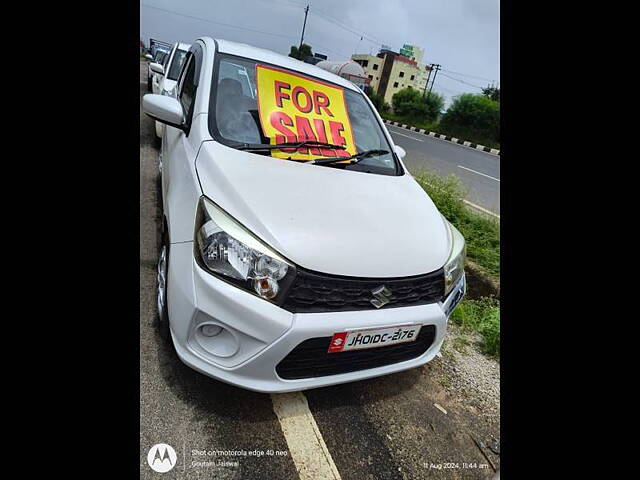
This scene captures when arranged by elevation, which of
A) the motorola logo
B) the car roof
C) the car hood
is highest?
the car roof

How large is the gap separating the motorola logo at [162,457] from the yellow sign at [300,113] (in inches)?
54.7

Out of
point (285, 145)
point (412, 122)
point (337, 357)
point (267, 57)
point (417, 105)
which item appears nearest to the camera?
point (337, 357)

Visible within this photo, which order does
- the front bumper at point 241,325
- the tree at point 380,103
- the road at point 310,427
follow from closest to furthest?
the front bumper at point 241,325
the road at point 310,427
the tree at point 380,103

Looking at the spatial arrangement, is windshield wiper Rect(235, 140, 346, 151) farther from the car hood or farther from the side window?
the side window

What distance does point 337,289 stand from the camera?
1.39m

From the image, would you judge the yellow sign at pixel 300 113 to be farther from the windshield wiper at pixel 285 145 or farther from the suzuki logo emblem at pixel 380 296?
the suzuki logo emblem at pixel 380 296

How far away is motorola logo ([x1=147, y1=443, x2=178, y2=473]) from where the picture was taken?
4.39ft

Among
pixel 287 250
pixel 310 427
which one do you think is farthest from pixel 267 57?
pixel 310 427

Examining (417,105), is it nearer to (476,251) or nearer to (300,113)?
(476,251)

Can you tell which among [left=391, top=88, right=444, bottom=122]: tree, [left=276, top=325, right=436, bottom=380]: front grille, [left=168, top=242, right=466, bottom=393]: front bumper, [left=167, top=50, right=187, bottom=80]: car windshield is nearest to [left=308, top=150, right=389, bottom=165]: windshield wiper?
[left=168, top=242, right=466, bottom=393]: front bumper

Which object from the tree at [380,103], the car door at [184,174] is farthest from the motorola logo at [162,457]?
the tree at [380,103]

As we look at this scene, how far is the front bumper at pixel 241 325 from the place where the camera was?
4.29 ft

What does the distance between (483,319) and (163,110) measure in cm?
256

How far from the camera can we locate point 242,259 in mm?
1343
